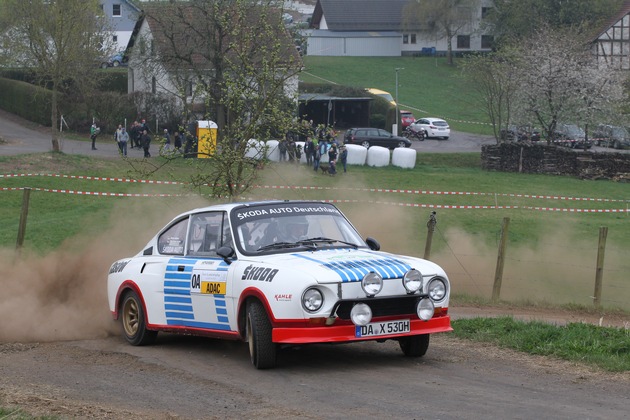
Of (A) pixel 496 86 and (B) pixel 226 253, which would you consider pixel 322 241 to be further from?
(A) pixel 496 86

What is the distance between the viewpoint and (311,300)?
8406 millimetres

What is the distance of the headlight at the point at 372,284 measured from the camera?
8.48 meters

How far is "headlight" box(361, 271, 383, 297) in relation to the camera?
848 centimetres

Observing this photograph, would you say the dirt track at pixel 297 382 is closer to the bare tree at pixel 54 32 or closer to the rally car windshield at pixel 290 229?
the rally car windshield at pixel 290 229

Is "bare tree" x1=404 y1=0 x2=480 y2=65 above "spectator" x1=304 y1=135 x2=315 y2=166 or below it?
above

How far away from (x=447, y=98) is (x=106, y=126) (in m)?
36.6

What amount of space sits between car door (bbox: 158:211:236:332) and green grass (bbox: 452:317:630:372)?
305 centimetres

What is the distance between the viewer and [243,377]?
8.51 metres

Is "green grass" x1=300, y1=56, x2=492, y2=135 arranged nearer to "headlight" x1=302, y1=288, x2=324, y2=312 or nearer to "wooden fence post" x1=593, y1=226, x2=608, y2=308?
"wooden fence post" x1=593, y1=226, x2=608, y2=308

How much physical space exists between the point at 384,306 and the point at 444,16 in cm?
8968

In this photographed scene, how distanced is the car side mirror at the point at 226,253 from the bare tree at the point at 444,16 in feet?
286

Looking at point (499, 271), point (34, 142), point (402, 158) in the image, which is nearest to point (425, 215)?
point (499, 271)

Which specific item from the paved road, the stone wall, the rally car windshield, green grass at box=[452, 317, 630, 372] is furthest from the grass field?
the paved road

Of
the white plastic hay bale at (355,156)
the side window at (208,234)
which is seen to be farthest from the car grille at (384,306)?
the white plastic hay bale at (355,156)
